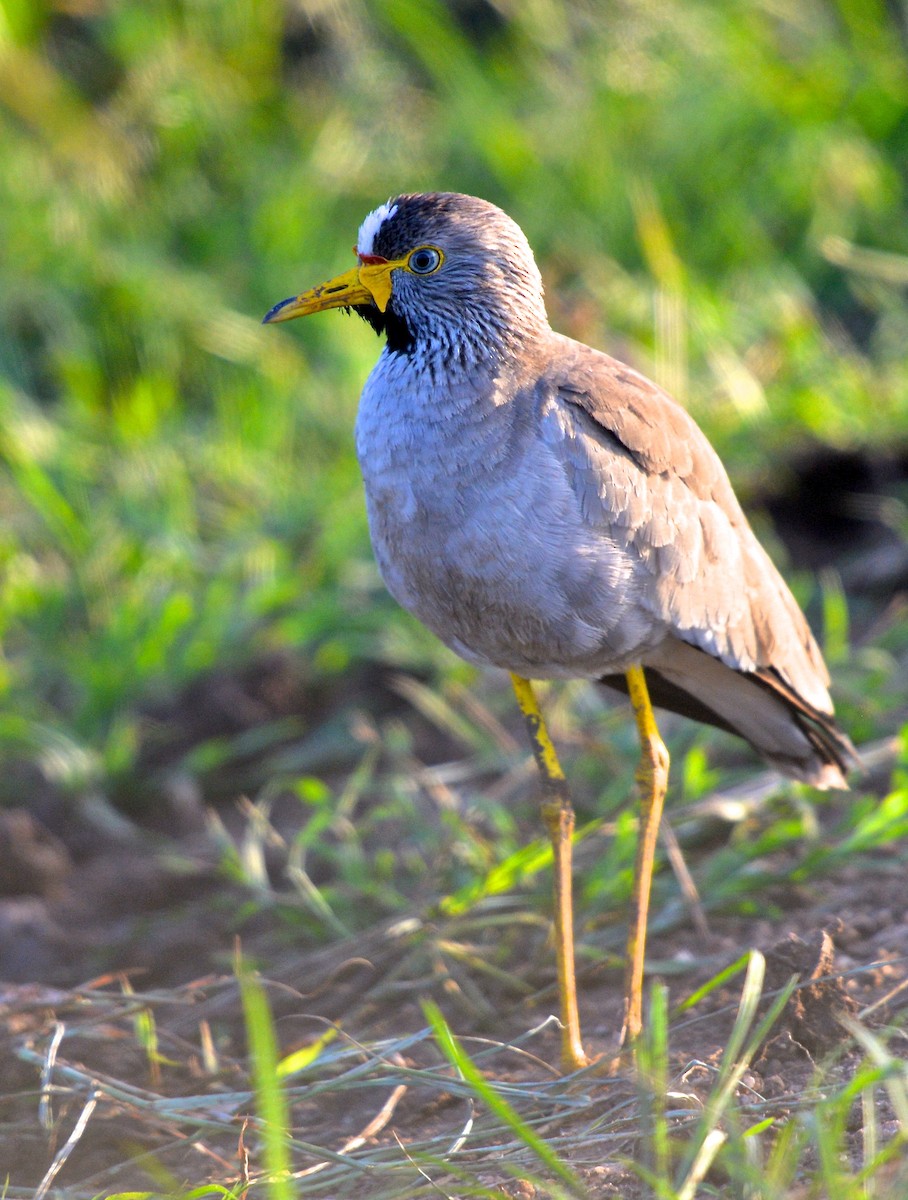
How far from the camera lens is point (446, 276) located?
3.01 meters

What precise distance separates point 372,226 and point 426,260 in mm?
154

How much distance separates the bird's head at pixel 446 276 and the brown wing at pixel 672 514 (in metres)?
0.16

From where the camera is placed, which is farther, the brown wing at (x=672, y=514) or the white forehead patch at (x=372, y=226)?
the white forehead patch at (x=372, y=226)

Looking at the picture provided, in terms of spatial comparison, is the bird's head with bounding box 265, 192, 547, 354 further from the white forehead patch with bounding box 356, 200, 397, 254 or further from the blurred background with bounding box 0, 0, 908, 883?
the blurred background with bounding box 0, 0, 908, 883

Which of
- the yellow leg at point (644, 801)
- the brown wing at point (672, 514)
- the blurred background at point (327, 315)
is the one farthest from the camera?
the blurred background at point (327, 315)

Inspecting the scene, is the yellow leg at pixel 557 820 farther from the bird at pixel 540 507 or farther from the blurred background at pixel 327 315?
the blurred background at pixel 327 315

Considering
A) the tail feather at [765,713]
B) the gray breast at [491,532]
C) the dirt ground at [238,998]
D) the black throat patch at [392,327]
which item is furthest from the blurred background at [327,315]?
the black throat patch at [392,327]

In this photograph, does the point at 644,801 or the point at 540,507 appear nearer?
the point at 540,507

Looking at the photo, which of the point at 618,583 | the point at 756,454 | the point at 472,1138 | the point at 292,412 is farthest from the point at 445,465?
the point at 292,412

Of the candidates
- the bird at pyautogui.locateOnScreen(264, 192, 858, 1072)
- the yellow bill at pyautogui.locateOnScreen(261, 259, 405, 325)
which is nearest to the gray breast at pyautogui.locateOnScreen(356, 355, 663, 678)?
the bird at pyautogui.locateOnScreen(264, 192, 858, 1072)

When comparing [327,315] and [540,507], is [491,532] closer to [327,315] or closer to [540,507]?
[540,507]

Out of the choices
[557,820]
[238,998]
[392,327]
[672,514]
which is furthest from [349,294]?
[238,998]

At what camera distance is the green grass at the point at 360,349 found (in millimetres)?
3930

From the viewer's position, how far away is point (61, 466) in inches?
217
